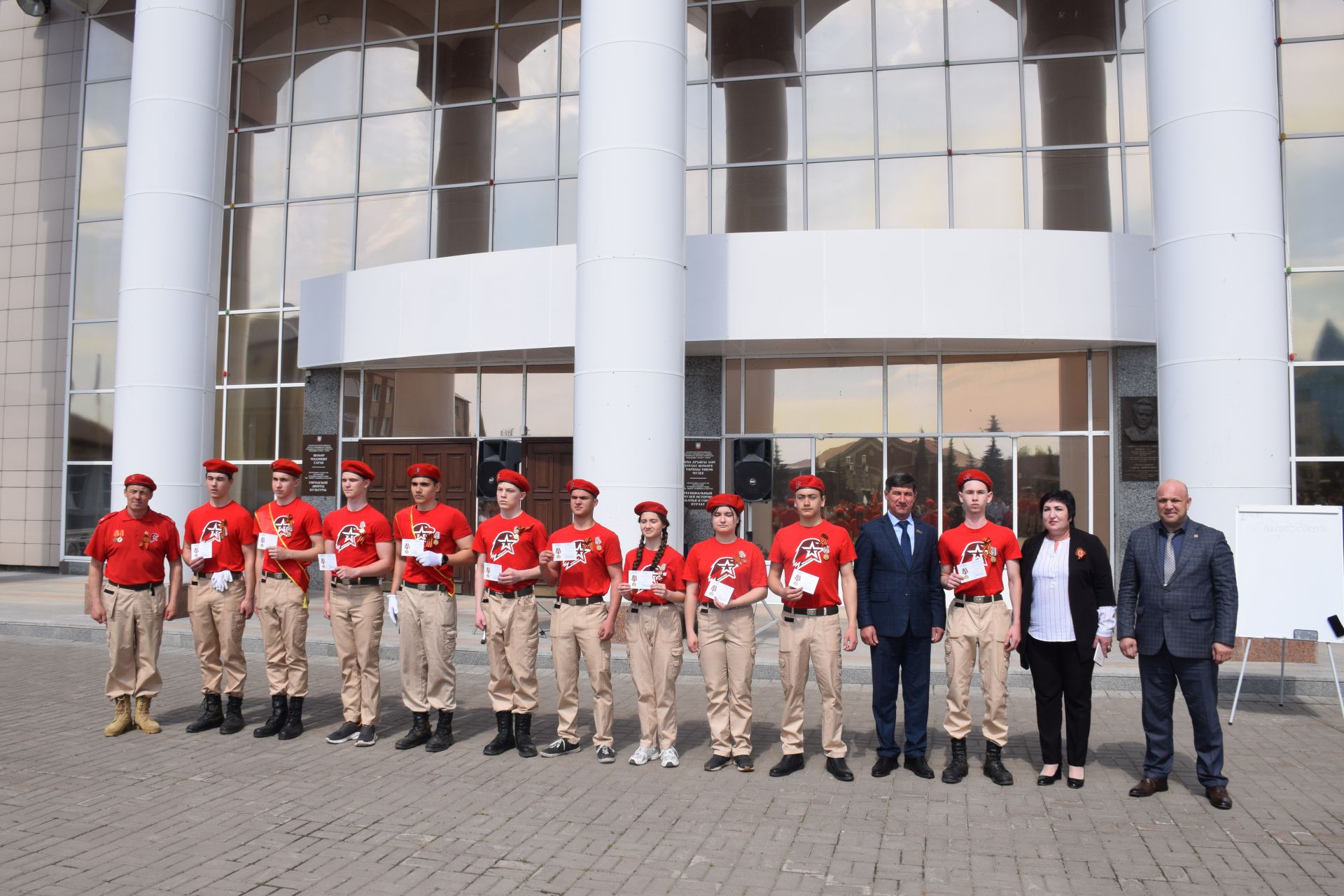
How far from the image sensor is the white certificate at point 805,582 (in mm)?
6461

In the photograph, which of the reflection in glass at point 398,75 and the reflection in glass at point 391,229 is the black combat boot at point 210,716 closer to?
the reflection in glass at point 391,229

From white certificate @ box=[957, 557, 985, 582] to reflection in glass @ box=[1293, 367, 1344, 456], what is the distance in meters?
10.7

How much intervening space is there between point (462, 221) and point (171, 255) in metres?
4.79

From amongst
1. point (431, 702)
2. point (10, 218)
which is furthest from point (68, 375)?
point (431, 702)

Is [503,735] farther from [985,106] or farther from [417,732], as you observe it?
[985,106]

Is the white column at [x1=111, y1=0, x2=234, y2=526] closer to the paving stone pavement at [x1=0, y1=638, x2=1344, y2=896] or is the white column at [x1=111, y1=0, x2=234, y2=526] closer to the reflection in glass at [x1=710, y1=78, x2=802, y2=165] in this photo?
the paving stone pavement at [x1=0, y1=638, x2=1344, y2=896]

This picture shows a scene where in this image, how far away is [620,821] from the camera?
554cm

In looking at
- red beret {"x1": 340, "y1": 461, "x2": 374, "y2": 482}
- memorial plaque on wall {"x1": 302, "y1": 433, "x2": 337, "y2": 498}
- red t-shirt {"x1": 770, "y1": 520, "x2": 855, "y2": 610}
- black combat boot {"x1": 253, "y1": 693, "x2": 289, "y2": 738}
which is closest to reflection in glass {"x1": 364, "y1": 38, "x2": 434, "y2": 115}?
memorial plaque on wall {"x1": 302, "y1": 433, "x2": 337, "y2": 498}

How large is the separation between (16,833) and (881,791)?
4.74 metres

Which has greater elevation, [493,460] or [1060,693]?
[493,460]

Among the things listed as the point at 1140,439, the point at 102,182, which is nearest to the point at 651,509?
the point at 1140,439

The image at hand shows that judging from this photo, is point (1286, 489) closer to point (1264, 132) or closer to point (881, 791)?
point (1264, 132)

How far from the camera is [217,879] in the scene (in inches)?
181

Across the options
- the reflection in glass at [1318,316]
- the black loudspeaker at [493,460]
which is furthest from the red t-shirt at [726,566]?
the reflection in glass at [1318,316]
